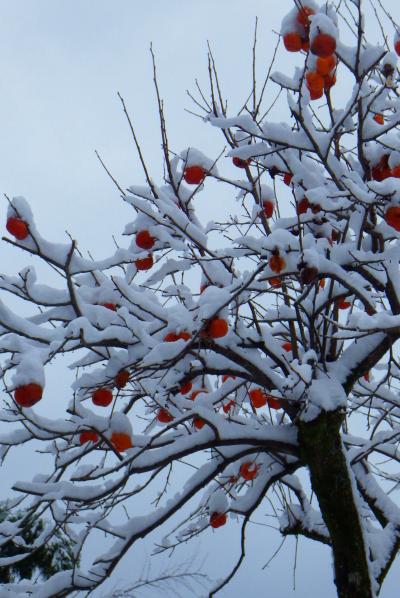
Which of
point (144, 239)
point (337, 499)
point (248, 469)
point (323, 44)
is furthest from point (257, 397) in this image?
point (323, 44)

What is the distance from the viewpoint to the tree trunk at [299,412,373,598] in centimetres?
358

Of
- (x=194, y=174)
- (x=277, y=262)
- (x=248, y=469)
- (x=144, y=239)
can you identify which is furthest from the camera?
(x=248, y=469)

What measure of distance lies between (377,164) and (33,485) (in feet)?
8.62

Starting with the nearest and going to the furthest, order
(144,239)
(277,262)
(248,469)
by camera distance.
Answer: (277,262), (144,239), (248,469)

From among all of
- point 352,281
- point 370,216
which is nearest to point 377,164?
point 370,216

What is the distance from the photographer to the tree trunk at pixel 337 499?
11.8 feet

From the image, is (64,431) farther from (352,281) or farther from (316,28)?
(316,28)

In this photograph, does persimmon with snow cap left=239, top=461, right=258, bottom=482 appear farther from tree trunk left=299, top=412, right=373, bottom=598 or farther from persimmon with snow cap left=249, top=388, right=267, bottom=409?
tree trunk left=299, top=412, right=373, bottom=598

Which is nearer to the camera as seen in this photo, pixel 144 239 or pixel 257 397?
pixel 144 239

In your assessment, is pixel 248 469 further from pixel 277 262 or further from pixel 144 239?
pixel 277 262

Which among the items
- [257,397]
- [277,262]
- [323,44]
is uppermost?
[323,44]

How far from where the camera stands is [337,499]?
3.66 m

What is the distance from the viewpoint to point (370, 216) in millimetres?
3707

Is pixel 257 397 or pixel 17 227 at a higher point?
pixel 257 397
